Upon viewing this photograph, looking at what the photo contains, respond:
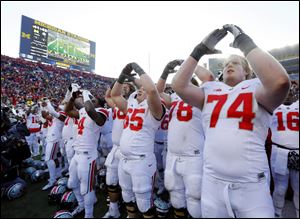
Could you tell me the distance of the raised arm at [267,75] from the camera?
163 centimetres

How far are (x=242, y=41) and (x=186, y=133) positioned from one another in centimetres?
136

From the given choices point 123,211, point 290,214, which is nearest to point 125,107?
point 123,211

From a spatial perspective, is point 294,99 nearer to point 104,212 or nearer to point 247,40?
point 247,40

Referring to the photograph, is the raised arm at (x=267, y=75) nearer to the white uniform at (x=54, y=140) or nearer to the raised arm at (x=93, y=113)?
the raised arm at (x=93, y=113)

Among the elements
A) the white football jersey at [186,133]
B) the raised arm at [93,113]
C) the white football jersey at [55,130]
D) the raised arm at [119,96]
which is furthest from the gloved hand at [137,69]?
the white football jersey at [55,130]

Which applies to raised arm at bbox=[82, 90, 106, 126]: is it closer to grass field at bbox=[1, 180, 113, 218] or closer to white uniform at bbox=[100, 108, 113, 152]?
grass field at bbox=[1, 180, 113, 218]

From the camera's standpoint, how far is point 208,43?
212cm

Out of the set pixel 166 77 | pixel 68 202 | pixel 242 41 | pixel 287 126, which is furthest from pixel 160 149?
pixel 242 41

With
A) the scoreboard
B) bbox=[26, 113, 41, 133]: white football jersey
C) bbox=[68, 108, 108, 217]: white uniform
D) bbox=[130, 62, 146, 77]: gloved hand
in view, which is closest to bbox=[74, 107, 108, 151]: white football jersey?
bbox=[68, 108, 108, 217]: white uniform

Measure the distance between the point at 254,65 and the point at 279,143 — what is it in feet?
6.98

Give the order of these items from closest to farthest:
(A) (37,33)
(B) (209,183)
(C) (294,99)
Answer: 1. (B) (209,183)
2. (C) (294,99)
3. (A) (37,33)

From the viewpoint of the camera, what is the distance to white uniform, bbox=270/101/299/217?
322 centimetres

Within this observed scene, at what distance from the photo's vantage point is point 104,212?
4113 millimetres

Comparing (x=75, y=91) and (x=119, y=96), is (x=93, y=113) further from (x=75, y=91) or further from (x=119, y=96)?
(x=75, y=91)
